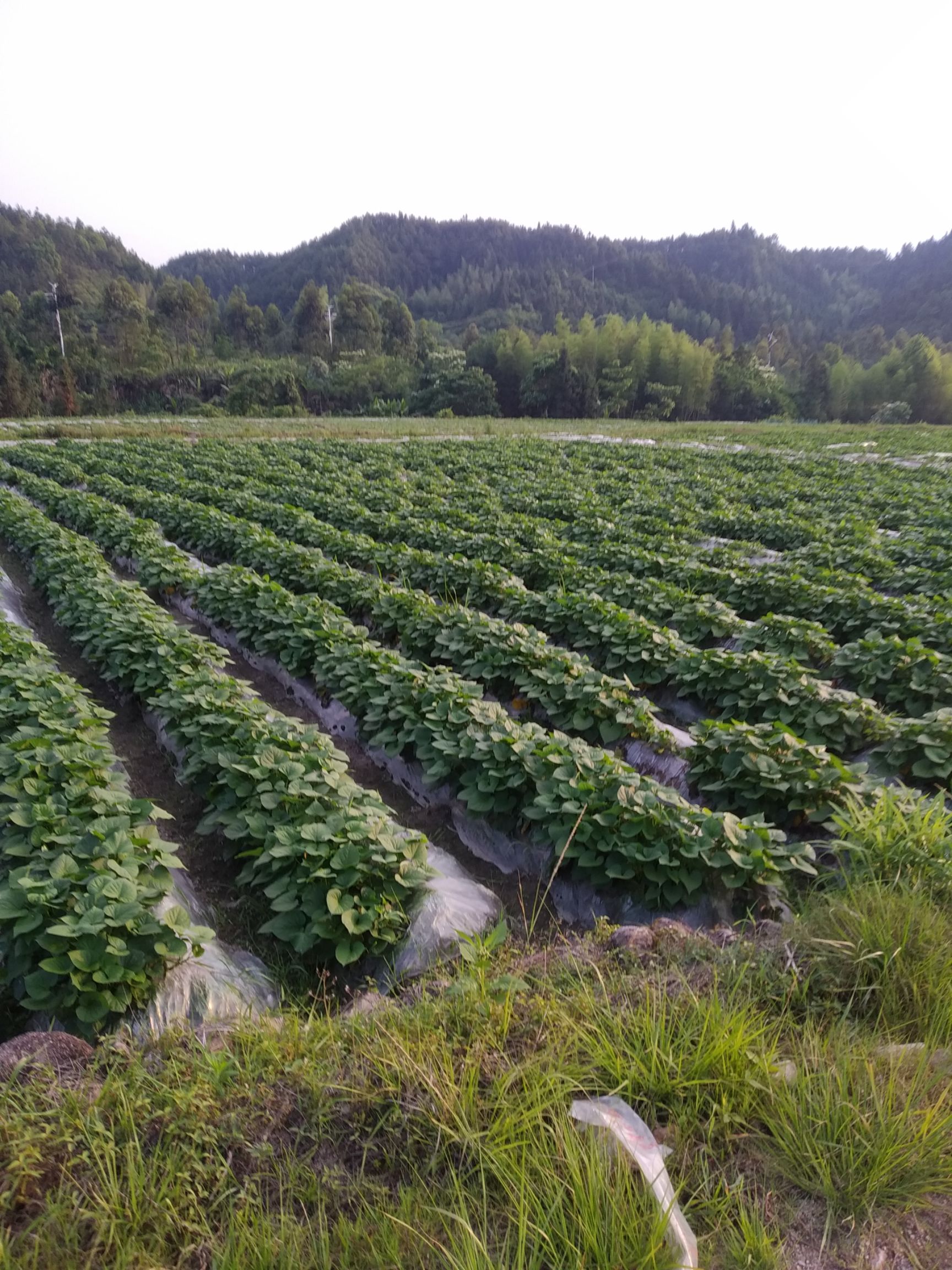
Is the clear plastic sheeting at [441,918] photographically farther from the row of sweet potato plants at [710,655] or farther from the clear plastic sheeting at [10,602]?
the clear plastic sheeting at [10,602]

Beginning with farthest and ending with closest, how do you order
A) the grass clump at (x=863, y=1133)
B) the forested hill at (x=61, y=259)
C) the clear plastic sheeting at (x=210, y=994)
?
the forested hill at (x=61, y=259), the clear plastic sheeting at (x=210, y=994), the grass clump at (x=863, y=1133)

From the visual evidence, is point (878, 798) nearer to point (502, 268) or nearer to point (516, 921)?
point (516, 921)

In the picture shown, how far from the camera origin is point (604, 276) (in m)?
129

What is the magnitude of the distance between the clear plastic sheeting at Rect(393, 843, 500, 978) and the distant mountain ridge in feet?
303

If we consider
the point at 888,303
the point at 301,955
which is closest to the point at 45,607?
the point at 301,955

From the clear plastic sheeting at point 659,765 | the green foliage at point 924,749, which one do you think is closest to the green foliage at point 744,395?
the green foliage at point 924,749

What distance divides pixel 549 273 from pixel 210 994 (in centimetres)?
13847

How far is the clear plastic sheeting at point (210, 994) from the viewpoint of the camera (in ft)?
9.02

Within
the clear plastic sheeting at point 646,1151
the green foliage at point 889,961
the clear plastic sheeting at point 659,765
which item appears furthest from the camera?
the clear plastic sheeting at point 659,765

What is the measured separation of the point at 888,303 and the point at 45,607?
128 metres

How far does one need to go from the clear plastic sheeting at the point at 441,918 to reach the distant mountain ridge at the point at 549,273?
3631 inches

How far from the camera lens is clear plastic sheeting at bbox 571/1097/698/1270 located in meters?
1.63

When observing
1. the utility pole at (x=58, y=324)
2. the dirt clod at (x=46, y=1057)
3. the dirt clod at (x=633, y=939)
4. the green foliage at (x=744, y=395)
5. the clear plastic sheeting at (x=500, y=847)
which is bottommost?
the clear plastic sheeting at (x=500, y=847)

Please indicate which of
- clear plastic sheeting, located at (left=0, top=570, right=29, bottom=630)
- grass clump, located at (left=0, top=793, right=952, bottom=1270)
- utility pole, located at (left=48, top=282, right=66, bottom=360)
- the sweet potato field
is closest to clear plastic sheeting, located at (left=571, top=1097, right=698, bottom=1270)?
grass clump, located at (left=0, top=793, right=952, bottom=1270)
